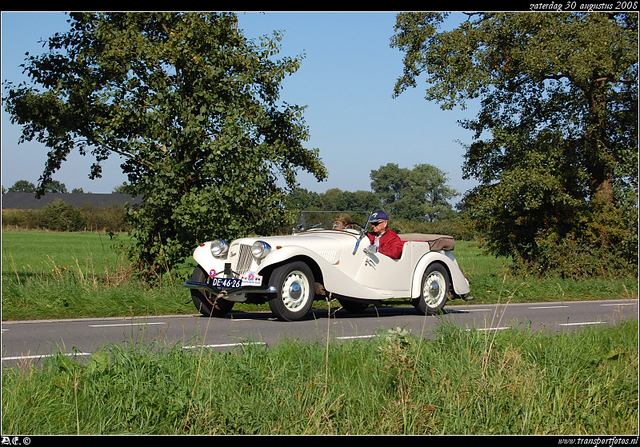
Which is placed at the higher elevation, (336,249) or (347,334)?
(336,249)

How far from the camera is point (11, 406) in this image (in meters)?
3.99

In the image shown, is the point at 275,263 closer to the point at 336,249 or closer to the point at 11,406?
the point at 336,249

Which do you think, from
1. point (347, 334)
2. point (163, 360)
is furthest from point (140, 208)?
point (163, 360)

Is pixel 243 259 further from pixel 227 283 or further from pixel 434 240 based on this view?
pixel 434 240

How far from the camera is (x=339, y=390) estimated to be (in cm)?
459

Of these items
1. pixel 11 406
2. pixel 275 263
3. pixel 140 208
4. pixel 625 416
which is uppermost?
pixel 140 208

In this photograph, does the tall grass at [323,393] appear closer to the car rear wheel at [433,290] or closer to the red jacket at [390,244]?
the red jacket at [390,244]

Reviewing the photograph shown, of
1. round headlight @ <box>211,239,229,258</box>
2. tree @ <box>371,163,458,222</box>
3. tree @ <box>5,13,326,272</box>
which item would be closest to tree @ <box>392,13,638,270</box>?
tree @ <box>5,13,326,272</box>

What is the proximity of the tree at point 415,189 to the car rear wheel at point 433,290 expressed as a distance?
310 feet

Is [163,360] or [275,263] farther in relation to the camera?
[275,263]

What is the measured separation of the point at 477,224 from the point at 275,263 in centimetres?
1542

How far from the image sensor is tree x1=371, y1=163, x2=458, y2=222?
355 ft

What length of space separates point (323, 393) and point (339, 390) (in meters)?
0.19

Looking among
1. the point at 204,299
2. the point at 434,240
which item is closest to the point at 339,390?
the point at 204,299
